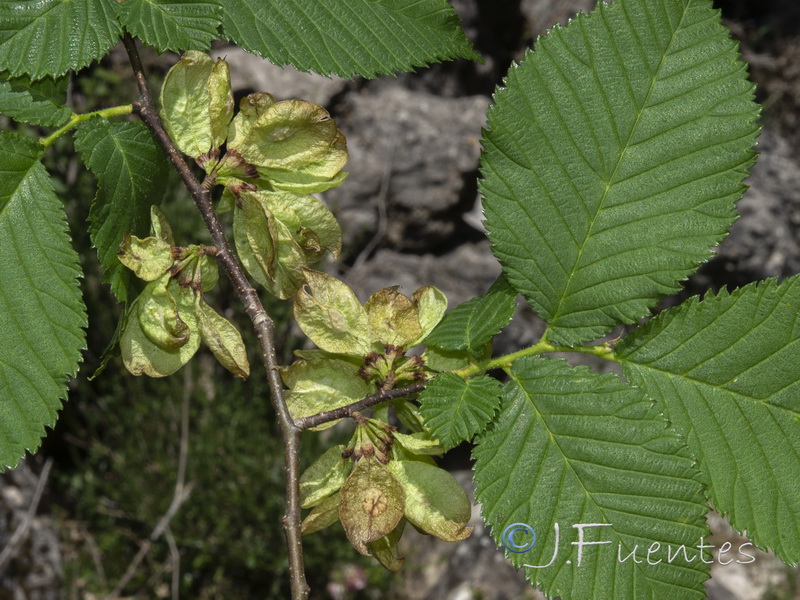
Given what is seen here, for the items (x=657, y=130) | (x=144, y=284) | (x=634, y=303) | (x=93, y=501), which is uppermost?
(x=657, y=130)

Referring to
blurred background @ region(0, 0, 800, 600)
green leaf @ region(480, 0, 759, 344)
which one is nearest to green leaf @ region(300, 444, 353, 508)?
green leaf @ region(480, 0, 759, 344)

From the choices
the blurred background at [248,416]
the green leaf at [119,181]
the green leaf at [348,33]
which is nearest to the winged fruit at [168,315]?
the green leaf at [119,181]

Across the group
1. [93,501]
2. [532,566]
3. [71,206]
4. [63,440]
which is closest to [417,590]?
[93,501]

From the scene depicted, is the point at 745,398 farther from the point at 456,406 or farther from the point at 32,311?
the point at 32,311

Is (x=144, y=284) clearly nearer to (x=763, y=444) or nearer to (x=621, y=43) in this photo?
(x=621, y=43)

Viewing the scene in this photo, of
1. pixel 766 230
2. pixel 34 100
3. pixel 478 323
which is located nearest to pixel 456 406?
pixel 478 323

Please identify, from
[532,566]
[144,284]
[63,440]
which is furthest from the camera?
[63,440]
